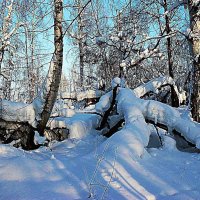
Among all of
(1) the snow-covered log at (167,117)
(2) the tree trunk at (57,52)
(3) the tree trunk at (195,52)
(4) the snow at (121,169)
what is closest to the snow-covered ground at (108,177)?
(4) the snow at (121,169)

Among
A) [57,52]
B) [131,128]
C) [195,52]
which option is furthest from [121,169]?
[195,52]

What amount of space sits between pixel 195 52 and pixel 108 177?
4484 mm

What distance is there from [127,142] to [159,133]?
65.4 inches

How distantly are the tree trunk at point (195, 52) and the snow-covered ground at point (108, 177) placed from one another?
7.65ft

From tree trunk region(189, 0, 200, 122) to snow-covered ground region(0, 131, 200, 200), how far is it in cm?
233

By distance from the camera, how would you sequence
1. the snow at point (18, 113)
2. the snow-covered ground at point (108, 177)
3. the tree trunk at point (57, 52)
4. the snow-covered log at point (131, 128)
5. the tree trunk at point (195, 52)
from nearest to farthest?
the snow-covered ground at point (108, 177) < the snow-covered log at point (131, 128) < the tree trunk at point (57, 52) < the snow at point (18, 113) < the tree trunk at point (195, 52)

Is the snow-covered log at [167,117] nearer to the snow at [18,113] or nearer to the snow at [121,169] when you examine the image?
the snow at [121,169]

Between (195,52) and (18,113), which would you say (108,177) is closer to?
(18,113)

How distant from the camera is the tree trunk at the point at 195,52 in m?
6.70

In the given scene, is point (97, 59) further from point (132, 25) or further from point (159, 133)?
point (159, 133)

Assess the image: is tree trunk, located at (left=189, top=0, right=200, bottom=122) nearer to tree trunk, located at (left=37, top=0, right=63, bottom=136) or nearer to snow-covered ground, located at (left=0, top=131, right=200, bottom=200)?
snow-covered ground, located at (left=0, top=131, right=200, bottom=200)

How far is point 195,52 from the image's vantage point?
6793 millimetres

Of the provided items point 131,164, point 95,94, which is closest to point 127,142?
point 131,164

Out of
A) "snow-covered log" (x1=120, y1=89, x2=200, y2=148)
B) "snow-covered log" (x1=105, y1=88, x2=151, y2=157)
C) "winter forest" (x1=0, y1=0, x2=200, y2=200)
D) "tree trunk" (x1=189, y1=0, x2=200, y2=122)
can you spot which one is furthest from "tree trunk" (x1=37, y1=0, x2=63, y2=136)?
"tree trunk" (x1=189, y1=0, x2=200, y2=122)
